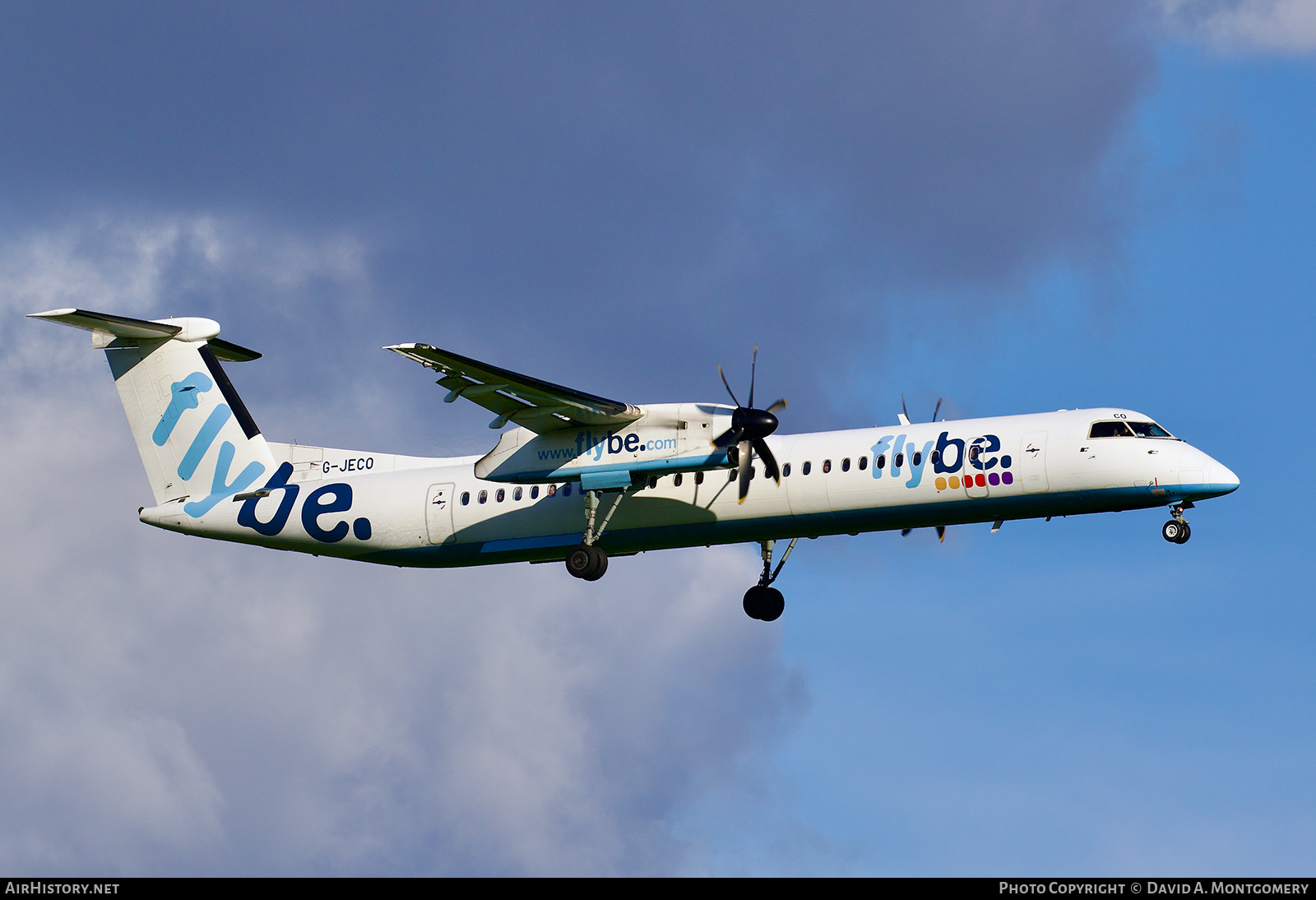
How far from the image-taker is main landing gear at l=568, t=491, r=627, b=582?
27.6 m

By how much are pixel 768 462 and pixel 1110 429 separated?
6.13 meters

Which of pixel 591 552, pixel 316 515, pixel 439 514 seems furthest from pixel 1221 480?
pixel 316 515

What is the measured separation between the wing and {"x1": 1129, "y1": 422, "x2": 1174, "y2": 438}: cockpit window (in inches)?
353

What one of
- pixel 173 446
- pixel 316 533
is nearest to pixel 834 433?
pixel 316 533

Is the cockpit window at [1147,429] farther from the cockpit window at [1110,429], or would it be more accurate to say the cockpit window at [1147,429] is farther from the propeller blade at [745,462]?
the propeller blade at [745,462]

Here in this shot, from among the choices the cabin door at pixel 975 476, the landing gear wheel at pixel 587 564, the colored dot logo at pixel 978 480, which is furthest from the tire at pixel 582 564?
the cabin door at pixel 975 476

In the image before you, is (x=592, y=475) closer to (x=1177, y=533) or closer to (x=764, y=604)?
(x=764, y=604)

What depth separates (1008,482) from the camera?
25906 mm

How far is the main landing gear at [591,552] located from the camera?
27.6 m

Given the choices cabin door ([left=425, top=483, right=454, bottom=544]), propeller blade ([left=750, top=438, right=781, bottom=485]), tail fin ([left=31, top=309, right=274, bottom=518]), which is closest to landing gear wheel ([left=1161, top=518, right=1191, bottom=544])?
propeller blade ([left=750, top=438, right=781, bottom=485])

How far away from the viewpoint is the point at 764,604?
3170 cm
